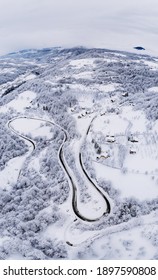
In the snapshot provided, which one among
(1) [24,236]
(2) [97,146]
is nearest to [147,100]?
(2) [97,146]

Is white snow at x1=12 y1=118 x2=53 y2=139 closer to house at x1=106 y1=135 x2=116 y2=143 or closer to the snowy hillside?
the snowy hillside

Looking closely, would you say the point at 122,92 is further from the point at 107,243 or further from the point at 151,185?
the point at 107,243

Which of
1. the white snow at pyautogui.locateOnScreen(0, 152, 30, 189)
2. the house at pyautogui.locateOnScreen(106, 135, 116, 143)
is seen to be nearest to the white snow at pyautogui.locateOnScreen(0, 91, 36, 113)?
the white snow at pyautogui.locateOnScreen(0, 152, 30, 189)

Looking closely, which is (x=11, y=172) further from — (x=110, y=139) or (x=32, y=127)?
(x=32, y=127)

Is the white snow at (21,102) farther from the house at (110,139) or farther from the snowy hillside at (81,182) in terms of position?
the house at (110,139)

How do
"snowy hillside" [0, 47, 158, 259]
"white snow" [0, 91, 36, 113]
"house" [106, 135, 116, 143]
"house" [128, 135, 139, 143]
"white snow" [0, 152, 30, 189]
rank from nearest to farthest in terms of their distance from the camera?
"snowy hillside" [0, 47, 158, 259] < "white snow" [0, 152, 30, 189] < "house" [128, 135, 139, 143] < "house" [106, 135, 116, 143] < "white snow" [0, 91, 36, 113]

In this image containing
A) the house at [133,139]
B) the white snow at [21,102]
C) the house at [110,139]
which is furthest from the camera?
the white snow at [21,102]

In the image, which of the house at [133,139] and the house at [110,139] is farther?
the house at [110,139]

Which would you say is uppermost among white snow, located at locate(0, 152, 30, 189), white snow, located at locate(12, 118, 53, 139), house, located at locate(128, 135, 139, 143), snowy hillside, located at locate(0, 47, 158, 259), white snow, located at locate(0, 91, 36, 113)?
house, located at locate(128, 135, 139, 143)

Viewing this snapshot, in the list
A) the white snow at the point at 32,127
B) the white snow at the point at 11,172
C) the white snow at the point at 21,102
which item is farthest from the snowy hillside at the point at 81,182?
the white snow at the point at 21,102
